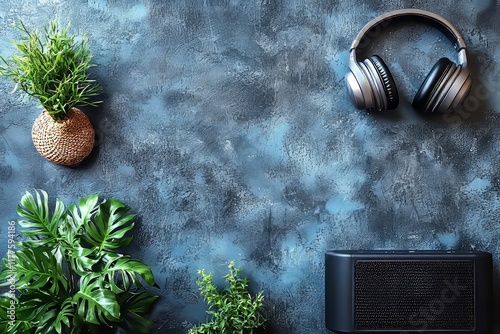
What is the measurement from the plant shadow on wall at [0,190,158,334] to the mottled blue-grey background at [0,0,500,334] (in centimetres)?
10

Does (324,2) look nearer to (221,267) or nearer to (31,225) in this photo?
(221,267)

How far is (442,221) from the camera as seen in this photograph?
2469mm

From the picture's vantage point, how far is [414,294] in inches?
89.4

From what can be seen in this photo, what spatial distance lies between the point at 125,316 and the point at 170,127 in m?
0.72

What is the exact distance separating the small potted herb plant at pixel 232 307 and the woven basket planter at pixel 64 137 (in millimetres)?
627

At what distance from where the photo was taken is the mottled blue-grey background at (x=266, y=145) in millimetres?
2473

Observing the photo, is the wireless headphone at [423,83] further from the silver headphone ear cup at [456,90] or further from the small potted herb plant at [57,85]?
the small potted herb plant at [57,85]

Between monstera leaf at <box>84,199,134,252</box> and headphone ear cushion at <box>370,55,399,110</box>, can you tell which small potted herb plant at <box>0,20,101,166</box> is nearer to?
monstera leaf at <box>84,199,134,252</box>

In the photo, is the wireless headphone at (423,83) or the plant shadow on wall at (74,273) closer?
the plant shadow on wall at (74,273)

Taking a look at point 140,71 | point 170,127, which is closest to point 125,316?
point 170,127

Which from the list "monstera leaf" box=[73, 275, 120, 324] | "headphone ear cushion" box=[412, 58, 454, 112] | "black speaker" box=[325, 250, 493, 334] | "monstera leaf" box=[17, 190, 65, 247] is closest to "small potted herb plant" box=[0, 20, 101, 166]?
"monstera leaf" box=[17, 190, 65, 247]

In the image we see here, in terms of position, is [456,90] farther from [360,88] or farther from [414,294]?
[414,294]

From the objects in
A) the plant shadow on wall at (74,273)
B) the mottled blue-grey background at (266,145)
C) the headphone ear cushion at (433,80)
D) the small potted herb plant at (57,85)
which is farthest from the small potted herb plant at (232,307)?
the headphone ear cushion at (433,80)

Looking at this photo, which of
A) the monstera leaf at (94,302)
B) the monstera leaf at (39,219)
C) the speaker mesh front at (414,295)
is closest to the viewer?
the monstera leaf at (94,302)
